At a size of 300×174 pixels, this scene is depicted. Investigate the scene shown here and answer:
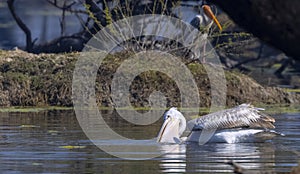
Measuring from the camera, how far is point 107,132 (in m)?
14.2

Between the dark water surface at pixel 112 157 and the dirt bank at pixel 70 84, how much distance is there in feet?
14.8

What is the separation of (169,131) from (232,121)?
0.88 metres

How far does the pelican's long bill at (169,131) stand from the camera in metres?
13.2

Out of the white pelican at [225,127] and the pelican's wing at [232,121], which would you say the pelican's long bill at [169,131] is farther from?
the pelican's wing at [232,121]

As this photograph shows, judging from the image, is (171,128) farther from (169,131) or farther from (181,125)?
(181,125)

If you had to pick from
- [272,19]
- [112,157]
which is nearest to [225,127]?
[112,157]

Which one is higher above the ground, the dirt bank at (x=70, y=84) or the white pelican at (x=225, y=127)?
the dirt bank at (x=70, y=84)

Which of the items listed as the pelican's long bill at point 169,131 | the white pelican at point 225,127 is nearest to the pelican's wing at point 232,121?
the white pelican at point 225,127

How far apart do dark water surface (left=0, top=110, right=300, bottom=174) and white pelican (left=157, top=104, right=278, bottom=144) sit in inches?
9.5

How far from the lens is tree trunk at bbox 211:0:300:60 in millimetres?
5258

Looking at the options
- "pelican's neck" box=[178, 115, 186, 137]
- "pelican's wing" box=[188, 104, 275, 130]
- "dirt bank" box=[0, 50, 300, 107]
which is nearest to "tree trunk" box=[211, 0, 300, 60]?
"pelican's wing" box=[188, 104, 275, 130]

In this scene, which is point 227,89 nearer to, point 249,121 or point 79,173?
point 249,121

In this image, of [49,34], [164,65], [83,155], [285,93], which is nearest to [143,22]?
[164,65]

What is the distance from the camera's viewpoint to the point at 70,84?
20703 millimetres
